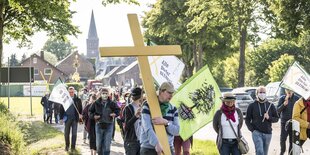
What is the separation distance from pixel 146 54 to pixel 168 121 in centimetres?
84

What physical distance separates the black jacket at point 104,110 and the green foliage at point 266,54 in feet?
227

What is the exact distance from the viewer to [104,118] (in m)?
11.2

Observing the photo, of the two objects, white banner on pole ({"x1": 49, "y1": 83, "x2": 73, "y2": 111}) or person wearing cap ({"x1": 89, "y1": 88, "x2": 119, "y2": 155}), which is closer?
person wearing cap ({"x1": 89, "y1": 88, "x2": 119, "y2": 155})

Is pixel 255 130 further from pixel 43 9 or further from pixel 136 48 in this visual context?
pixel 43 9

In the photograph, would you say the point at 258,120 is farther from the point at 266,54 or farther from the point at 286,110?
the point at 266,54

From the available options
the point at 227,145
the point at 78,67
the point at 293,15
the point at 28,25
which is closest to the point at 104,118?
the point at 227,145

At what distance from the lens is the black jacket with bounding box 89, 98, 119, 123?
1123 centimetres

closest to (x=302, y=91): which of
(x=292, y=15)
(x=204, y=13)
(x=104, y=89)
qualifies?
(x=104, y=89)

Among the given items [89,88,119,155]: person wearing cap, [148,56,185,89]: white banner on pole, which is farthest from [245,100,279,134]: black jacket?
[89,88,119,155]: person wearing cap

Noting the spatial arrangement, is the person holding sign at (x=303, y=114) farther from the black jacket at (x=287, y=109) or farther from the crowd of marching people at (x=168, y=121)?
the black jacket at (x=287, y=109)

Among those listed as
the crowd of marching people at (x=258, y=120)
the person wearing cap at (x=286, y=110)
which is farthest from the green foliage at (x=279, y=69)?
the crowd of marching people at (x=258, y=120)

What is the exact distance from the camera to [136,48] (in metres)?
6.32

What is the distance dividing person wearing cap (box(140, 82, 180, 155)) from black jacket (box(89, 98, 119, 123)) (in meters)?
4.71

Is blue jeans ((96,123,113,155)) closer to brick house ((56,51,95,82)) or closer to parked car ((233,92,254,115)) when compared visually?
parked car ((233,92,254,115))
